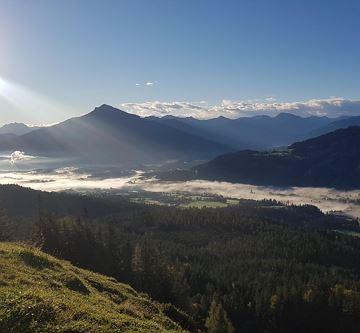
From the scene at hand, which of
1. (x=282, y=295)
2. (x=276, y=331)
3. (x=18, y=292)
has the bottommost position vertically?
(x=276, y=331)

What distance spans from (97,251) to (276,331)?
315 ft

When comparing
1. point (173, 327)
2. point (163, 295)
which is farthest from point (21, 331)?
point (163, 295)

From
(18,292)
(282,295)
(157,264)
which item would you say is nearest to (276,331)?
(282,295)

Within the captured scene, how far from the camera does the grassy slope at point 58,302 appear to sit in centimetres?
3759

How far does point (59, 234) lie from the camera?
120 m

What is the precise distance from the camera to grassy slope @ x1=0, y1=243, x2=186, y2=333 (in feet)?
123

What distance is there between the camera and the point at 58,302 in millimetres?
42750

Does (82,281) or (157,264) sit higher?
(82,281)

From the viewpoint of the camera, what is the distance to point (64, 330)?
121 ft

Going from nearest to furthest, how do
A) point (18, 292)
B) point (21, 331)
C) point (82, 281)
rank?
point (21, 331) < point (18, 292) < point (82, 281)

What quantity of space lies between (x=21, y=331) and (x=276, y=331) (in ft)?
547

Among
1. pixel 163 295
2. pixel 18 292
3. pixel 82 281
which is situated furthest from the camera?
pixel 163 295

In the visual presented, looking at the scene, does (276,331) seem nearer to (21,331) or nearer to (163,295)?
(163,295)

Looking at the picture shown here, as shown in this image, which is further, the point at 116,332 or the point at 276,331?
Answer: the point at 276,331
